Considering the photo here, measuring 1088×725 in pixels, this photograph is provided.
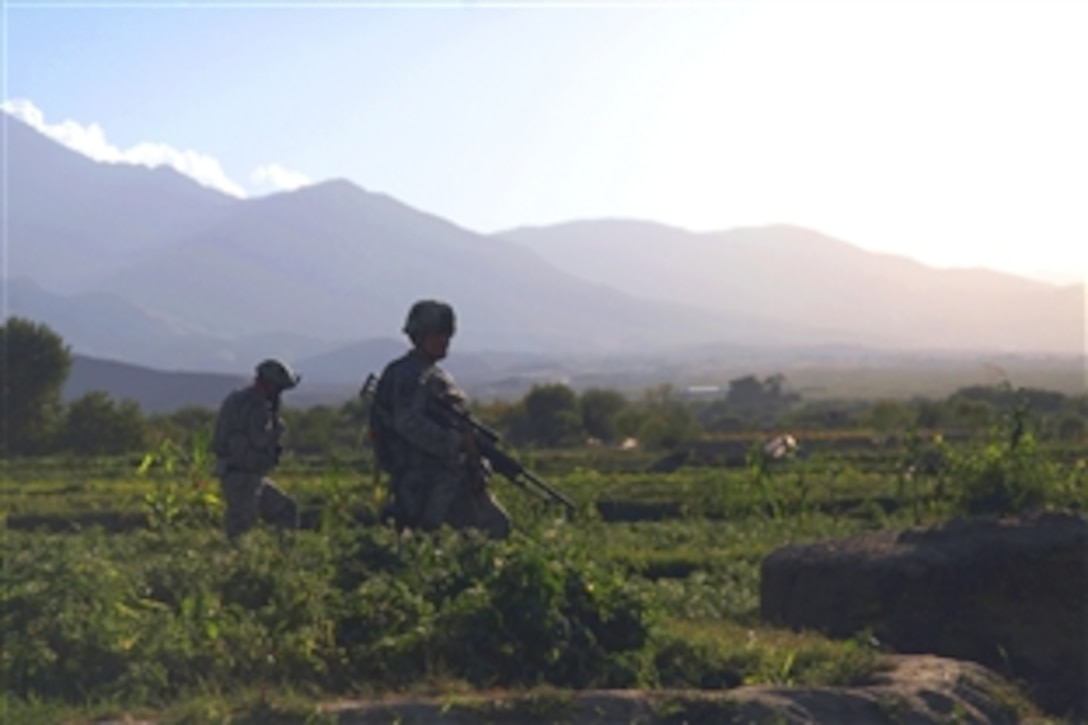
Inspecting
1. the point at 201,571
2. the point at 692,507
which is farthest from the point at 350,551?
the point at 692,507

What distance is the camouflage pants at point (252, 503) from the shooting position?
12.9m

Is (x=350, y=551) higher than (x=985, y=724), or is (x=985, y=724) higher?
(x=350, y=551)

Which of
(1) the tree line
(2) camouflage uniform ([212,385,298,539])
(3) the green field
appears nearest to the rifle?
(3) the green field

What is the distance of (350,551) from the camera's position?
8875mm

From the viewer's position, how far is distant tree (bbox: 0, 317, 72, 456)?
44.1 meters

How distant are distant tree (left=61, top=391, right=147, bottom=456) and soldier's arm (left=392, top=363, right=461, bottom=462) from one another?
35.3 metres

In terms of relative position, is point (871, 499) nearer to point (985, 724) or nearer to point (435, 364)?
point (435, 364)

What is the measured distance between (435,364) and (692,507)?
1295cm

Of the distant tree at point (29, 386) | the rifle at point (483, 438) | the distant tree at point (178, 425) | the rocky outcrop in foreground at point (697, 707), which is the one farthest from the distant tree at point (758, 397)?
the rocky outcrop in foreground at point (697, 707)

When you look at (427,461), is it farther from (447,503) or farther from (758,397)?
(758,397)

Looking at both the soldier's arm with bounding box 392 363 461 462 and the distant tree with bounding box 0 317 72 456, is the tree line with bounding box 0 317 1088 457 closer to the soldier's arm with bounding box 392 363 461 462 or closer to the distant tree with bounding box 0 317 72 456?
the distant tree with bounding box 0 317 72 456

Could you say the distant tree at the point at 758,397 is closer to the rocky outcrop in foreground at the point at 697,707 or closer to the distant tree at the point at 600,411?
the distant tree at the point at 600,411

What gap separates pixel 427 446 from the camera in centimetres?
1012

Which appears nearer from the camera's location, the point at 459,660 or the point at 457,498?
the point at 459,660
